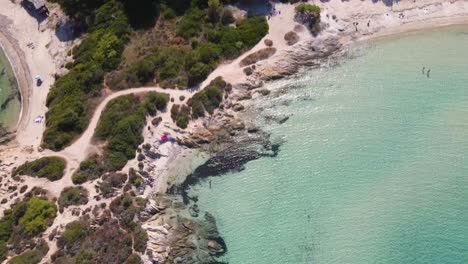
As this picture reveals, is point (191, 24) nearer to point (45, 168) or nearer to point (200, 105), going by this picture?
point (200, 105)

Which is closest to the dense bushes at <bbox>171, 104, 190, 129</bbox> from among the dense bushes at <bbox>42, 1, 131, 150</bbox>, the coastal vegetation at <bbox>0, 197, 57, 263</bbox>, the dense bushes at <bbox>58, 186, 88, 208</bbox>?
the dense bushes at <bbox>42, 1, 131, 150</bbox>

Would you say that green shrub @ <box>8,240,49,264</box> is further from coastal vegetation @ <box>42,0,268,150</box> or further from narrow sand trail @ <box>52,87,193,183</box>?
coastal vegetation @ <box>42,0,268,150</box>

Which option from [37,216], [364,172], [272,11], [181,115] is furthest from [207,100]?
[37,216]

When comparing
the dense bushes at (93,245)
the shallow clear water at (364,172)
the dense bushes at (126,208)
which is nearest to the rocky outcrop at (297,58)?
the shallow clear water at (364,172)

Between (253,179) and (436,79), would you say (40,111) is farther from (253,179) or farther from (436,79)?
(436,79)

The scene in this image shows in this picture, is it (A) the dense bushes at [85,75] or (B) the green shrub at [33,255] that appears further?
(A) the dense bushes at [85,75]

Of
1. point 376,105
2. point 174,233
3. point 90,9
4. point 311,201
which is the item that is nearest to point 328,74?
point 376,105

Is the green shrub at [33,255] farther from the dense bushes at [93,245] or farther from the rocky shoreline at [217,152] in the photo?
the rocky shoreline at [217,152]
